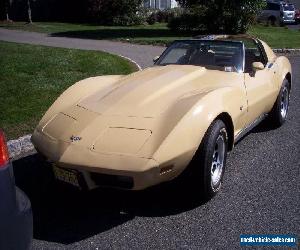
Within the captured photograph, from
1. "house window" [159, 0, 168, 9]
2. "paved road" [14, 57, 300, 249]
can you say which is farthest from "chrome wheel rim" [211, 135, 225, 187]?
"house window" [159, 0, 168, 9]

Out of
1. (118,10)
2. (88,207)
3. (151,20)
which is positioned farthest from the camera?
(151,20)

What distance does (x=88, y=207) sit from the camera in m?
4.01

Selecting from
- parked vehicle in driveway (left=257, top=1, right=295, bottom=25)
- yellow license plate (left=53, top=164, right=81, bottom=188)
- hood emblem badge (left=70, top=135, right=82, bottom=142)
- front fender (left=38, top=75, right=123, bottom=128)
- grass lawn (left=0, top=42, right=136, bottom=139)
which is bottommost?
parked vehicle in driveway (left=257, top=1, right=295, bottom=25)

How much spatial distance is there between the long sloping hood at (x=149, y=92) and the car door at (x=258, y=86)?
51 cm

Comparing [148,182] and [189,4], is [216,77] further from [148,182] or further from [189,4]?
[189,4]

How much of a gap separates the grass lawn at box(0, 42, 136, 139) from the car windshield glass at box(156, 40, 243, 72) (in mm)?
2176

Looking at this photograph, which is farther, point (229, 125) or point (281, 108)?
point (281, 108)

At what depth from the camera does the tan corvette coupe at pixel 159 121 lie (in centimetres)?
350

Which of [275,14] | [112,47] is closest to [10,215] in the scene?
[112,47]

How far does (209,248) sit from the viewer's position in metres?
3.27

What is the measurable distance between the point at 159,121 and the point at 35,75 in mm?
5850

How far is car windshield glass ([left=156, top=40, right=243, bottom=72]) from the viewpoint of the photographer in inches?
205

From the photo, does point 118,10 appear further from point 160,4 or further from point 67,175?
point 67,175

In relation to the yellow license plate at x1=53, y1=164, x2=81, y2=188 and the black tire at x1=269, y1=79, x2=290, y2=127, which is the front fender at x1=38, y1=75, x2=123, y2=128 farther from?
the black tire at x1=269, y1=79, x2=290, y2=127
